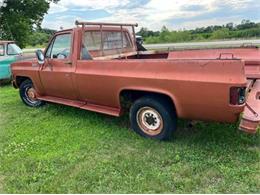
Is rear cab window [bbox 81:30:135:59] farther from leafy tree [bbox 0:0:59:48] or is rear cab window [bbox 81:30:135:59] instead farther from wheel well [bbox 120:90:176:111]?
leafy tree [bbox 0:0:59:48]

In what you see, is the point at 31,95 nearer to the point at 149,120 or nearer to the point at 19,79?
the point at 19,79

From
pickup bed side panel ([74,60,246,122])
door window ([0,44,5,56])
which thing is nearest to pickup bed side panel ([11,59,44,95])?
pickup bed side panel ([74,60,246,122])

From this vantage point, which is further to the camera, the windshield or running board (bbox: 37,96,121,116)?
the windshield

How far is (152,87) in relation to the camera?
15.5 ft

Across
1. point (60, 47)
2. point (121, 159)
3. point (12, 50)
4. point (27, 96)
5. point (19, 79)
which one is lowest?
point (121, 159)

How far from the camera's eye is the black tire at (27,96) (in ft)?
24.3

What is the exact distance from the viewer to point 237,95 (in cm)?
404

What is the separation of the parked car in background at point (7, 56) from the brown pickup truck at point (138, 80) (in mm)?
3360

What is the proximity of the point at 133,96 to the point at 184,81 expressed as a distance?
3.87 ft

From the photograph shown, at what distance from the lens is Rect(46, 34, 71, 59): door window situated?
6055 mm

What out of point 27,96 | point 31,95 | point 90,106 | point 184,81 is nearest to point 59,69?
point 90,106

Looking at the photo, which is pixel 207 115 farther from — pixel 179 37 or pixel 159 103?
pixel 179 37

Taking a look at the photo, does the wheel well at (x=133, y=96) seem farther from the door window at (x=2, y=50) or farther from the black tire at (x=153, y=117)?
the door window at (x=2, y=50)

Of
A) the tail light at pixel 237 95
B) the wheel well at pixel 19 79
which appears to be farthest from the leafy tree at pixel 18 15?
the tail light at pixel 237 95
